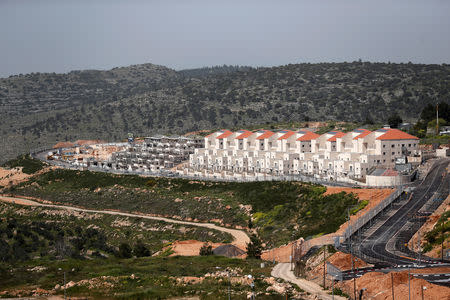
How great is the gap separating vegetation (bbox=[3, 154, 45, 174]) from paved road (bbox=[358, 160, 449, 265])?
86.2m

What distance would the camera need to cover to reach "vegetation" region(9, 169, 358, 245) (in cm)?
7250

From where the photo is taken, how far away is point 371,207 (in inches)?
2586

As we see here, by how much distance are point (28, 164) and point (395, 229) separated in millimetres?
104267

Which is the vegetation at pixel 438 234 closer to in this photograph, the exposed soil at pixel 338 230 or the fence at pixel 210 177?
the exposed soil at pixel 338 230

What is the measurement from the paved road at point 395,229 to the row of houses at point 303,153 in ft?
39.6

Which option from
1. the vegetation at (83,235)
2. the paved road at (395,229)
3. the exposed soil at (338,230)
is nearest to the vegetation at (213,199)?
the exposed soil at (338,230)

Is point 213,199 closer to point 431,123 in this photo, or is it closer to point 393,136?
point 393,136

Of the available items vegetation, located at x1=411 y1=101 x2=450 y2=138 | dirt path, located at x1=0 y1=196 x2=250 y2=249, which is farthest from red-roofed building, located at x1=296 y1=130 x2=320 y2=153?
dirt path, located at x1=0 y1=196 x2=250 y2=249

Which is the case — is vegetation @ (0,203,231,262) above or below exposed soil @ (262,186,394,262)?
below

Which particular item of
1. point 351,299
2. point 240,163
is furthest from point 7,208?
point 351,299

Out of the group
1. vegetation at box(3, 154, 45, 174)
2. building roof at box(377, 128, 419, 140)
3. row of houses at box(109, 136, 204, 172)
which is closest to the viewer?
building roof at box(377, 128, 419, 140)

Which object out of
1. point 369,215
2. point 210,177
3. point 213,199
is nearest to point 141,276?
point 369,215

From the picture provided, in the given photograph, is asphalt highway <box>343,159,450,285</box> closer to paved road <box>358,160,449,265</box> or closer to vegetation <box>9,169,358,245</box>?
paved road <box>358,160,449,265</box>

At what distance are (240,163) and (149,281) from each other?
61.7 meters
